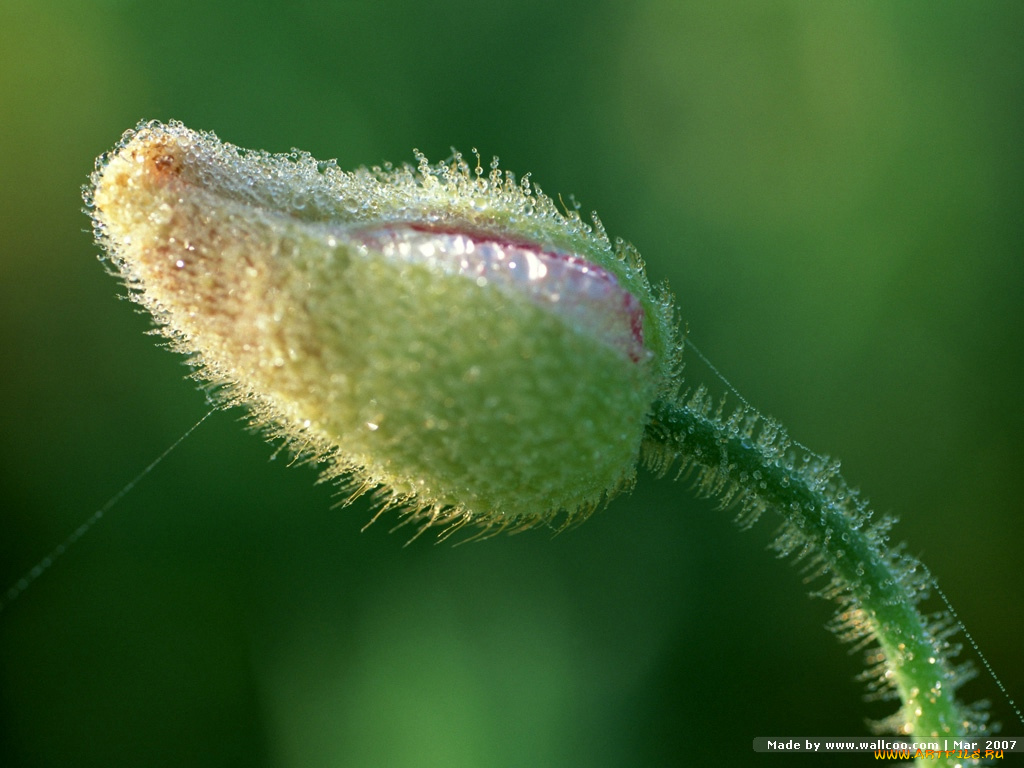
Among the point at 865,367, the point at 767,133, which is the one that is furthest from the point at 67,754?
the point at 767,133

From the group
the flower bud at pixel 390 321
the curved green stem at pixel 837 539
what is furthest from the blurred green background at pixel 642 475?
the flower bud at pixel 390 321

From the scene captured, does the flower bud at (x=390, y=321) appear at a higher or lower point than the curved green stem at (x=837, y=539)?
lower

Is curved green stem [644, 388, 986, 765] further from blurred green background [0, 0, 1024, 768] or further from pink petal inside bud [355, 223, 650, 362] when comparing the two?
blurred green background [0, 0, 1024, 768]

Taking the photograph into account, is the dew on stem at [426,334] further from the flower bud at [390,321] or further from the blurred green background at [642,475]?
the blurred green background at [642,475]

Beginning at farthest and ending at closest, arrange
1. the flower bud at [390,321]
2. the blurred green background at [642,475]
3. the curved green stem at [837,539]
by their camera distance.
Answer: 1. the blurred green background at [642,475]
2. the curved green stem at [837,539]
3. the flower bud at [390,321]

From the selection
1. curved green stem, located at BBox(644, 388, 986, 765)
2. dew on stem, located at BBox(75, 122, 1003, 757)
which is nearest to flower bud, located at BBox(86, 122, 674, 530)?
dew on stem, located at BBox(75, 122, 1003, 757)

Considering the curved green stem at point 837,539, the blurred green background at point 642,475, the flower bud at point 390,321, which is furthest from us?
the blurred green background at point 642,475

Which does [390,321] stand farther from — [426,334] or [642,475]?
[642,475]
